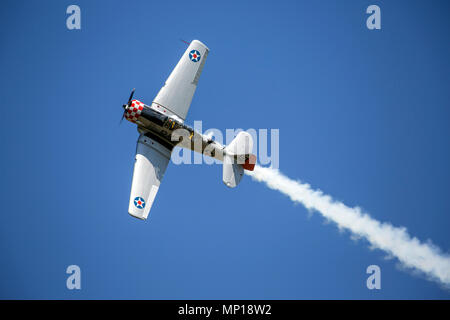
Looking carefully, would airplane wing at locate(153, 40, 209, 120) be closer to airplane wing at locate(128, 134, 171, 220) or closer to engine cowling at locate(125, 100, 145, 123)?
engine cowling at locate(125, 100, 145, 123)

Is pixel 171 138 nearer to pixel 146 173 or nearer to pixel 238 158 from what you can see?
pixel 146 173

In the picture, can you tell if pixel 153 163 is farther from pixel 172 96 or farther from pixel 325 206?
pixel 325 206

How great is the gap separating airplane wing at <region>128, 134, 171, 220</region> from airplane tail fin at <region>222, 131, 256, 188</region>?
107 inches

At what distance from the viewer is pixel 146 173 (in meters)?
19.2

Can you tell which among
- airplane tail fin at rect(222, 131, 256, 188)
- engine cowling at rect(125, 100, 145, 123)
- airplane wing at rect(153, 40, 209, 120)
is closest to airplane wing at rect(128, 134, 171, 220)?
engine cowling at rect(125, 100, 145, 123)

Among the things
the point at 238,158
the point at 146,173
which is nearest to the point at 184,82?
the point at 238,158

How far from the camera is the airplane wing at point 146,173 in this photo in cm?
1850

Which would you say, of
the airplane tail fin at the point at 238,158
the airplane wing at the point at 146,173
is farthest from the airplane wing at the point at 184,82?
the airplane tail fin at the point at 238,158

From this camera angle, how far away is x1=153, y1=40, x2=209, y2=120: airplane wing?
20.3 metres

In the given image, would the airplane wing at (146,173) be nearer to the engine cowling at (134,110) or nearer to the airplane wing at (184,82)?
the engine cowling at (134,110)

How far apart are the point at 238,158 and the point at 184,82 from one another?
14.1 ft

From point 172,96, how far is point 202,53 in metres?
2.71

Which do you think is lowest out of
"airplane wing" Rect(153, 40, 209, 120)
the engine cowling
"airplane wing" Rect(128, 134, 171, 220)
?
"airplane wing" Rect(128, 134, 171, 220)
